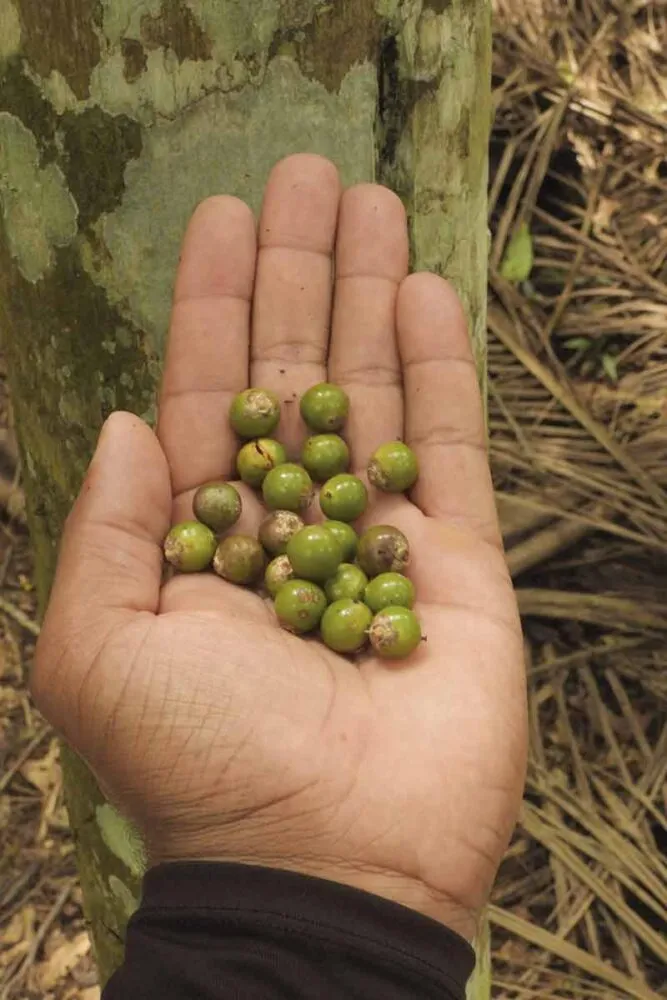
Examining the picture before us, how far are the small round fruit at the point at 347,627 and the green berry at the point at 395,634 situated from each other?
84mm

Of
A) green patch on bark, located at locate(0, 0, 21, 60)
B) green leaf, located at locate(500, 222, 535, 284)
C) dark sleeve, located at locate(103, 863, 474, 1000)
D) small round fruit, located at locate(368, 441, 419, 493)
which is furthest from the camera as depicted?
green leaf, located at locate(500, 222, 535, 284)

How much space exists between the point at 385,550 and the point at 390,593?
0.13 metres

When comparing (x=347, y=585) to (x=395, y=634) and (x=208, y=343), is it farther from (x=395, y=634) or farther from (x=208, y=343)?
(x=208, y=343)

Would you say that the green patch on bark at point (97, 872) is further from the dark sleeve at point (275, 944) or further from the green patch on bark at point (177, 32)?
the green patch on bark at point (177, 32)

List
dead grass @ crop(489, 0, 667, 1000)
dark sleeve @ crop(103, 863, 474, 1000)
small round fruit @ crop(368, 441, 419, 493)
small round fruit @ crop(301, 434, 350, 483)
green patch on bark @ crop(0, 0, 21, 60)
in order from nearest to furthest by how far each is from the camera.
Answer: dark sleeve @ crop(103, 863, 474, 1000)
green patch on bark @ crop(0, 0, 21, 60)
small round fruit @ crop(368, 441, 419, 493)
small round fruit @ crop(301, 434, 350, 483)
dead grass @ crop(489, 0, 667, 1000)

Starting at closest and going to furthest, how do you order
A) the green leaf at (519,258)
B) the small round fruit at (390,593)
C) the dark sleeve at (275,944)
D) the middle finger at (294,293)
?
the dark sleeve at (275,944)
the middle finger at (294,293)
the small round fruit at (390,593)
the green leaf at (519,258)

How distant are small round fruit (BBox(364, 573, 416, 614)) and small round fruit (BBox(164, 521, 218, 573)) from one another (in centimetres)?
44

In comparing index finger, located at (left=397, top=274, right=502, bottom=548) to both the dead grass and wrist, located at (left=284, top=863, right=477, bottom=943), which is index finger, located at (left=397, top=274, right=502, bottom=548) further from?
the dead grass

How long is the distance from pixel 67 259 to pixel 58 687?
0.99 metres

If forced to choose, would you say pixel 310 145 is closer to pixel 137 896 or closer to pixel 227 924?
pixel 227 924

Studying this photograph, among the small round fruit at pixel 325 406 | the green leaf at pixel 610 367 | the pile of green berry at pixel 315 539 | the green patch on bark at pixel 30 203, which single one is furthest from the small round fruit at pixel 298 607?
the green leaf at pixel 610 367

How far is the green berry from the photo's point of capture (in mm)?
2396

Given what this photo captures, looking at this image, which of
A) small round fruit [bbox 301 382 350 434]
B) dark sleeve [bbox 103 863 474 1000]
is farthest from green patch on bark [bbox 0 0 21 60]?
dark sleeve [bbox 103 863 474 1000]

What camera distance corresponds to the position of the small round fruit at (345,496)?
9.05 ft
